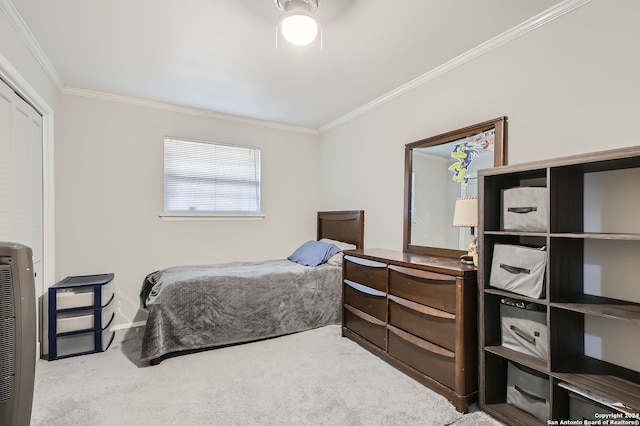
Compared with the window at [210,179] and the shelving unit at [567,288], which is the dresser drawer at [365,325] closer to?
the shelving unit at [567,288]

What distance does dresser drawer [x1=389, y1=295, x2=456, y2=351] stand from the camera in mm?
1957

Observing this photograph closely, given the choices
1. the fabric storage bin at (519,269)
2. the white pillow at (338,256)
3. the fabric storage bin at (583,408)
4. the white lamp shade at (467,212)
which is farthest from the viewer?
the white pillow at (338,256)

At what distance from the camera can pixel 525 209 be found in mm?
1732

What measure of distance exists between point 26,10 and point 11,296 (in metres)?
2.04

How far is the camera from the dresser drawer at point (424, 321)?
1.96m

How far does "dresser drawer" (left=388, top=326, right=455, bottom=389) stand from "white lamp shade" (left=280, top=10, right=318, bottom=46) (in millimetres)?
2120

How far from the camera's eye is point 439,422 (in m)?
1.78

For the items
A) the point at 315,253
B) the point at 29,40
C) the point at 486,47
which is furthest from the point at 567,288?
the point at 29,40

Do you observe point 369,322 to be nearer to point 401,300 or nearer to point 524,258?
point 401,300

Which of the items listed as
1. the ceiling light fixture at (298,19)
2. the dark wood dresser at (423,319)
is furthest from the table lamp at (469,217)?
the ceiling light fixture at (298,19)

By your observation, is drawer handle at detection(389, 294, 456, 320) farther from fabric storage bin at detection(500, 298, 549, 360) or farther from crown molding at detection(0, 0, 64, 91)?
crown molding at detection(0, 0, 64, 91)

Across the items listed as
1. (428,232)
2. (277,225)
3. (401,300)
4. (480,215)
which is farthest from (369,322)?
(277,225)

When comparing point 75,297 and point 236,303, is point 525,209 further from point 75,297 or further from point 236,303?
point 75,297

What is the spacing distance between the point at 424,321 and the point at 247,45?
2376mm
